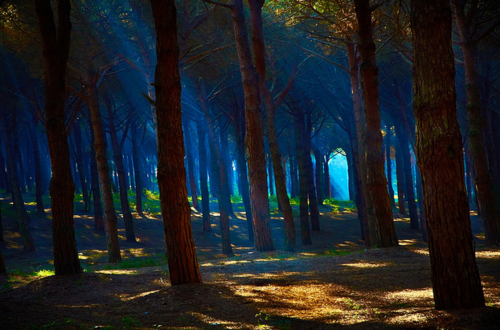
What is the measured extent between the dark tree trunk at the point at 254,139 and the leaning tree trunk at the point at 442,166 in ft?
24.0

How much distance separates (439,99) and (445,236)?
4.51 ft

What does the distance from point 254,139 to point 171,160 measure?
17.8ft

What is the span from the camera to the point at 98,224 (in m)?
20.5

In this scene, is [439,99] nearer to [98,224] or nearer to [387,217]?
[387,217]

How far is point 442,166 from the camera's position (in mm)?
3910

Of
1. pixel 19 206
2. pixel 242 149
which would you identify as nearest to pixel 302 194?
pixel 242 149

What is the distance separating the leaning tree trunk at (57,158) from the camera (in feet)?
25.9

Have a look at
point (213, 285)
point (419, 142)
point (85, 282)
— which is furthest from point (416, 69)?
point (85, 282)

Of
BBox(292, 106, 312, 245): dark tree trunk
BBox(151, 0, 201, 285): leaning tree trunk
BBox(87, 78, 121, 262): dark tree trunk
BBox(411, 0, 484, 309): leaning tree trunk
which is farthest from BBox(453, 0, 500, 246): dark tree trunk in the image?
BBox(87, 78, 121, 262): dark tree trunk

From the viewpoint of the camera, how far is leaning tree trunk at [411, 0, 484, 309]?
152 inches

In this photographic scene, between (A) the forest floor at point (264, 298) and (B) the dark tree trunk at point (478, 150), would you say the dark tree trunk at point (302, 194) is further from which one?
(B) the dark tree trunk at point (478, 150)

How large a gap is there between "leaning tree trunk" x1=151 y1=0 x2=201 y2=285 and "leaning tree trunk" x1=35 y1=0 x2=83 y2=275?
9.97ft

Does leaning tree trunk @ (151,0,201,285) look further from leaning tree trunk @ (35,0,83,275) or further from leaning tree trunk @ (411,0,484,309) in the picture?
leaning tree trunk @ (411,0,484,309)

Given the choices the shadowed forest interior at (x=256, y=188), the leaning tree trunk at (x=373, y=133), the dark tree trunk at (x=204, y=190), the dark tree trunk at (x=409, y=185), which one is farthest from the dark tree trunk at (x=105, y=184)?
the dark tree trunk at (x=409, y=185)
